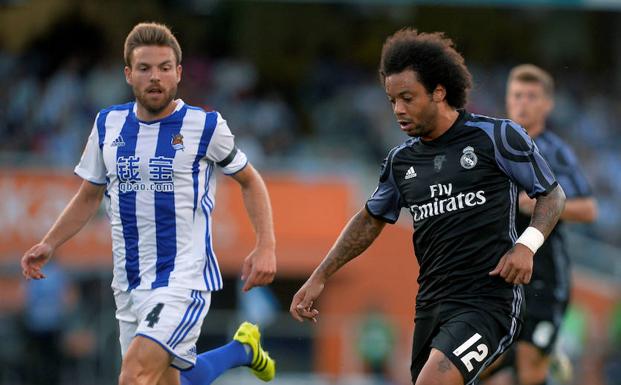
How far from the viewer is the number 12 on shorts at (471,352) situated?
671 centimetres

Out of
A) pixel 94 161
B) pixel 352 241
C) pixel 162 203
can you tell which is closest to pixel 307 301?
pixel 352 241

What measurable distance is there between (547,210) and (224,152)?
1.92 meters

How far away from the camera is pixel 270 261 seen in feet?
24.3

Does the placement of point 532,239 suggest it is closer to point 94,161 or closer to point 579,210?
point 94,161

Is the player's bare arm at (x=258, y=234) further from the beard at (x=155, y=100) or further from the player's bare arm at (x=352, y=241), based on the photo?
the beard at (x=155, y=100)

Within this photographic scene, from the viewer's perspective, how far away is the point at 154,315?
7.30 meters

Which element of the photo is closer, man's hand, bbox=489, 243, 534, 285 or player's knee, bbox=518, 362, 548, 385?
man's hand, bbox=489, 243, 534, 285

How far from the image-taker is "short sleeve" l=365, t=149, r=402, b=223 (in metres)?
7.28

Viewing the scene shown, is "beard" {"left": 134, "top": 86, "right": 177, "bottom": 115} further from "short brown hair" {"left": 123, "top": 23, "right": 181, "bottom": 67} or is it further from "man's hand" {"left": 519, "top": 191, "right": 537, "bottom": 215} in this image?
"man's hand" {"left": 519, "top": 191, "right": 537, "bottom": 215}

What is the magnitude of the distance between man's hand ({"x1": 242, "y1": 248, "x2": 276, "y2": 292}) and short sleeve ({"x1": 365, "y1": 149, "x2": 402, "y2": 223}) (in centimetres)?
63

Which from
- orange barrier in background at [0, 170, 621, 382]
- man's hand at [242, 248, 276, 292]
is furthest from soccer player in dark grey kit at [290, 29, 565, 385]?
orange barrier in background at [0, 170, 621, 382]

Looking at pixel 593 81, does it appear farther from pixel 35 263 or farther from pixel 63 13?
pixel 35 263

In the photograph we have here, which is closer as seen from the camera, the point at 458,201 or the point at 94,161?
the point at 458,201

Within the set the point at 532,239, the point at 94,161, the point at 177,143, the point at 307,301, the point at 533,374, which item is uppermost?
the point at 177,143
